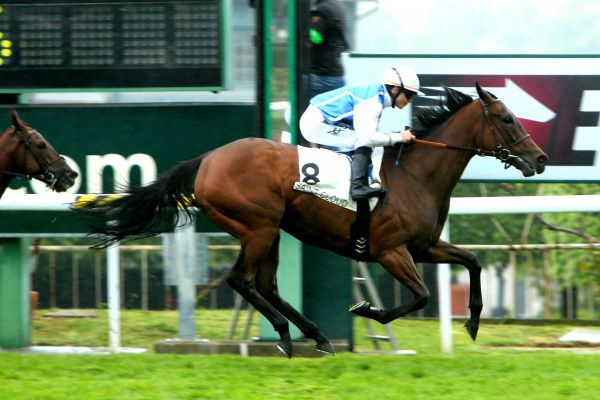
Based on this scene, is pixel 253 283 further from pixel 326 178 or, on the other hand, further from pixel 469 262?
pixel 469 262

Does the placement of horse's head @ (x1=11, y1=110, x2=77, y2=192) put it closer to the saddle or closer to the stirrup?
the saddle

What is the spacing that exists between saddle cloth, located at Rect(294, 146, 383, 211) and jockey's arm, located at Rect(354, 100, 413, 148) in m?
0.19

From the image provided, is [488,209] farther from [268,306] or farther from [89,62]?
[89,62]

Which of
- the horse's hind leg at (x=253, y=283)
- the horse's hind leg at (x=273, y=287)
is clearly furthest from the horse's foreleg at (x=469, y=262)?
the horse's hind leg at (x=253, y=283)

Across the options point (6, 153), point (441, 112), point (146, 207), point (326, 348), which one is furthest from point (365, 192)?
point (6, 153)

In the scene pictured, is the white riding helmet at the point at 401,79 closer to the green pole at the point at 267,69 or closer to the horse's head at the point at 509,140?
the horse's head at the point at 509,140

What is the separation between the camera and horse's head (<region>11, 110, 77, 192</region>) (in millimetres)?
7461

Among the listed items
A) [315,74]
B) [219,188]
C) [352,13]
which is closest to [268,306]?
[219,188]

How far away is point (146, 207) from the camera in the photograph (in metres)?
7.15

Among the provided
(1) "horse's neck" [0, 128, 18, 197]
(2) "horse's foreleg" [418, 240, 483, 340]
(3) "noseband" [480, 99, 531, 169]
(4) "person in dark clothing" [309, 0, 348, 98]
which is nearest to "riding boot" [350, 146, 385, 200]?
(2) "horse's foreleg" [418, 240, 483, 340]

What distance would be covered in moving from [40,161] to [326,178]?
1909 millimetres

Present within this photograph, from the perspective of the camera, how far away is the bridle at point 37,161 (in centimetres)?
746

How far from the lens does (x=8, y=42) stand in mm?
7719

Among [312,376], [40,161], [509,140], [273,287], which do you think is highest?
[509,140]
